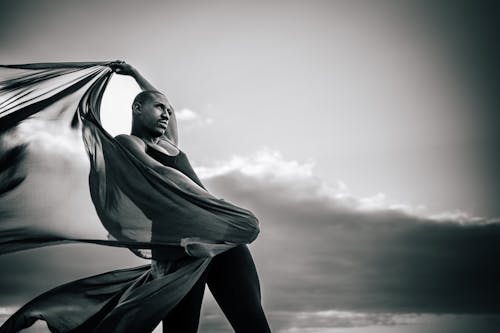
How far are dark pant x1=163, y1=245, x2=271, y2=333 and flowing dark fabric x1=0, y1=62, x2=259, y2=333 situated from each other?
0.65 feet

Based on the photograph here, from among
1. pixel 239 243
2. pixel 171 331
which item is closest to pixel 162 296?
pixel 171 331

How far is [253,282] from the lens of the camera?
4.50m

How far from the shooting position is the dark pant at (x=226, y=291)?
4.43 meters

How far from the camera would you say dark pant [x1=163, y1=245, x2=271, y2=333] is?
4.43m

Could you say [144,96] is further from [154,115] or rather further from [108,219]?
[108,219]

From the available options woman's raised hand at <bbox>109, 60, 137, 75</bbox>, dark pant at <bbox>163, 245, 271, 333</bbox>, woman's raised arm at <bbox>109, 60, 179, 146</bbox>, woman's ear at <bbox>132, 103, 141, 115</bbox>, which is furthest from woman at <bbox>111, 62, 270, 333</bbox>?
woman's raised hand at <bbox>109, 60, 137, 75</bbox>

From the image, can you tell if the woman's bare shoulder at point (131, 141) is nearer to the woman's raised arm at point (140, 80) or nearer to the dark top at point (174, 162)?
the dark top at point (174, 162)

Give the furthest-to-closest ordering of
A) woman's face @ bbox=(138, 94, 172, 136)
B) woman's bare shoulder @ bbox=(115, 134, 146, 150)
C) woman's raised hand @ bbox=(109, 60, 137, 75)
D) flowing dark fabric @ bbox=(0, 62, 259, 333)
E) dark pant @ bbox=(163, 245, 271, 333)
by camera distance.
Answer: woman's raised hand @ bbox=(109, 60, 137, 75) → woman's face @ bbox=(138, 94, 172, 136) → woman's bare shoulder @ bbox=(115, 134, 146, 150) → dark pant @ bbox=(163, 245, 271, 333) → flowing dark fabric @ bbox=(0, 62, 259, 333)

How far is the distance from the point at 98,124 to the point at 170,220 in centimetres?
107

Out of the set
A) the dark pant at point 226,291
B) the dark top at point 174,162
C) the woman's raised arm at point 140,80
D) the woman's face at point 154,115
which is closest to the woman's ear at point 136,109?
the woman's face at point 154,115

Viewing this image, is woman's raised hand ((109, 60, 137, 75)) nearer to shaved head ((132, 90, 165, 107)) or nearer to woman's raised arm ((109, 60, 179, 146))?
woman's raised arm ((109, 60, 179, 146))

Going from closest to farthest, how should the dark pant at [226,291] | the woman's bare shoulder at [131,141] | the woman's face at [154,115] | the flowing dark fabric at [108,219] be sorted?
the flowing dark fabric at [108,219], the dark pant at [226,291], the woman's bare shoulder at [131,141], the woman's face at [154,115]

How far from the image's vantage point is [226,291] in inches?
177

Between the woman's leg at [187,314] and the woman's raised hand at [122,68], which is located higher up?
the woman's raised hand at [122,68]
